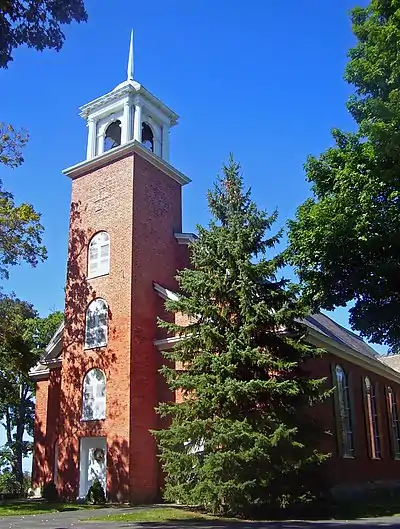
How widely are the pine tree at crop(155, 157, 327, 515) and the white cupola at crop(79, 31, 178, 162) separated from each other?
7.94 metres

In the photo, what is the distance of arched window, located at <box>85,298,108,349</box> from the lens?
24.0m

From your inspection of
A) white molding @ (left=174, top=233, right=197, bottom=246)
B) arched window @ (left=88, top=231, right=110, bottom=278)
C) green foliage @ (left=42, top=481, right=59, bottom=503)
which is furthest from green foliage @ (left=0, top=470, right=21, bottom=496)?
white molding @ (left=174, top=233, right=197, bottom=246)

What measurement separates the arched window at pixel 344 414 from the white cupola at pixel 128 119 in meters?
13.2

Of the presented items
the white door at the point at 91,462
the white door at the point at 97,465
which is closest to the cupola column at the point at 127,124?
the white door at the point at 91,462

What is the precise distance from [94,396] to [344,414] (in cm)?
1077

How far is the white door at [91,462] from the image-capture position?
22688 millimetres

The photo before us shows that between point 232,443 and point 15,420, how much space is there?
1444 inches

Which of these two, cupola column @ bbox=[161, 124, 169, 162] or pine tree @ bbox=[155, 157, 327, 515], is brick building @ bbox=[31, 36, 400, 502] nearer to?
cupola column @ bbox=[161, 124, 169, 162]

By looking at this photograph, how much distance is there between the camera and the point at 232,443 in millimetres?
16594

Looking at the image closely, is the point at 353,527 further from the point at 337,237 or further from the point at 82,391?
the point at 82,391

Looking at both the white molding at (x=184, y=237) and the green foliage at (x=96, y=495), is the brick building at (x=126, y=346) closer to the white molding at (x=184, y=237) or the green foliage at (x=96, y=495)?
the white molding at (x=184, y=237)

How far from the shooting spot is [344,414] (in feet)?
80.9

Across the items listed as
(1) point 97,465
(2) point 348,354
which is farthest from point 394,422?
(1) point 97,465

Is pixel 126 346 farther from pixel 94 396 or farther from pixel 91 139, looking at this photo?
pixel 91 139
